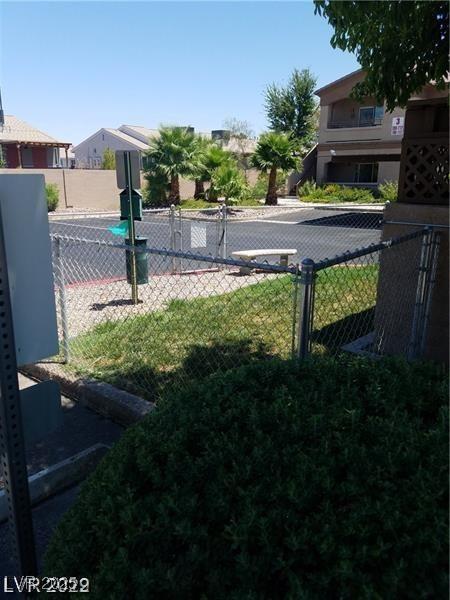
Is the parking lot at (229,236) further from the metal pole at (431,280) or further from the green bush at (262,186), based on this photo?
the green bush at (262,186)

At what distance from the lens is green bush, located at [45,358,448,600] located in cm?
137

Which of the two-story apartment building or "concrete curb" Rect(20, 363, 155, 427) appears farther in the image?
the two-story apartment building

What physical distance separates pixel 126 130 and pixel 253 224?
135 ft

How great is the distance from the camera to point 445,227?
4.07 m

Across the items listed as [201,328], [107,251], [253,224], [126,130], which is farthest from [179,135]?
[126,130]

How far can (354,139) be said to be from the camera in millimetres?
32750

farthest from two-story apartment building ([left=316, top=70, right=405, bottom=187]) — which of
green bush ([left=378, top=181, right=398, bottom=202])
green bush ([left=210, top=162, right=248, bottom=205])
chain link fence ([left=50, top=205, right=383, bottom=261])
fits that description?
green bush ([left=210, top=162, right=248, bottom=205])

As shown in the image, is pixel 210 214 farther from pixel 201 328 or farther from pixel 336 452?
pixel 336 452

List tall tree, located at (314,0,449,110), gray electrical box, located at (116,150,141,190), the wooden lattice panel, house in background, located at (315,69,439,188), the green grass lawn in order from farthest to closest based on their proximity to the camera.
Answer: house in background, located at (315,69,439,188)
gray electrical box, located at (116,150,141,190)
the green grass lawn
the wooden lattice panel
tall tree, located at (314,0,449,110)

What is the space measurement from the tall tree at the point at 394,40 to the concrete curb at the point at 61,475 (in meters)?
3.21

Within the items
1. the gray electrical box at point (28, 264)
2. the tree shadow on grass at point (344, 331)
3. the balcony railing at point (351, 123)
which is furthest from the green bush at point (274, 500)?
the balcony railing at point (351, 123)

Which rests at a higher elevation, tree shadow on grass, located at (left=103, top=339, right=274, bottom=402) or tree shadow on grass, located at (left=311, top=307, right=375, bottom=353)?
tree shadow on grass, located at (left=311, top=307, right=375, bottom=353)

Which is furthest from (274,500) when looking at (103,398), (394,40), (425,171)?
(425,171)

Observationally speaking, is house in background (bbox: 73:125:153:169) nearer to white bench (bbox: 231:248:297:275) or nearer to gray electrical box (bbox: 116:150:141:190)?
white bench (bbox: 231:248:297:275)
